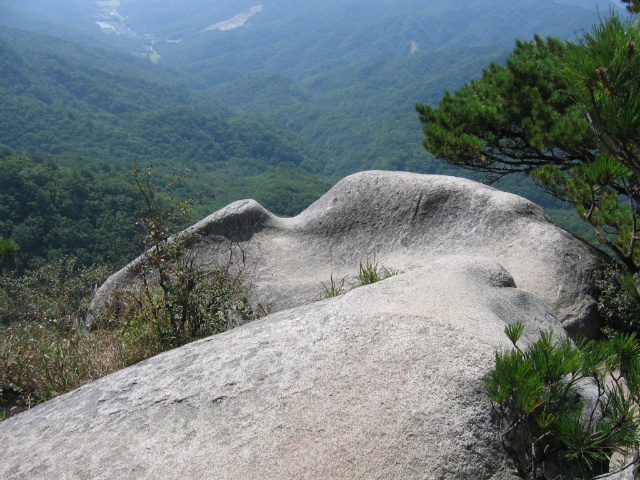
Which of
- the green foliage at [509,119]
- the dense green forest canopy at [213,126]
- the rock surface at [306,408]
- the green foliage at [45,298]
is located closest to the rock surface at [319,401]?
the rock surface at [306,408]

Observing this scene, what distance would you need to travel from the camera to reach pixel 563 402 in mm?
2490

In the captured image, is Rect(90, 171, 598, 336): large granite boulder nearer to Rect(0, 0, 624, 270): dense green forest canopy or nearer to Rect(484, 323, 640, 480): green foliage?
Rect(484, 323, 640, 480): green foliage

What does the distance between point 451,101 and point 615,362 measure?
9.01 meters

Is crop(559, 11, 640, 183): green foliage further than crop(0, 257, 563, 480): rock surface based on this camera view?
No

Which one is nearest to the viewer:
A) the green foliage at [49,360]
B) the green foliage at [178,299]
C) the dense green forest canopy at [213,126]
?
the green foliage at [49,360]

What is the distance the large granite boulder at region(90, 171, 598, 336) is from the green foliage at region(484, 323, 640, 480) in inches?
129

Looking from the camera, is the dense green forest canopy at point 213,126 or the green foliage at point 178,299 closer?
the green foliage at point 178,299

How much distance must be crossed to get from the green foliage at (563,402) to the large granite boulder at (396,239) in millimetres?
3265

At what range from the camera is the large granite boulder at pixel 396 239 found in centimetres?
602

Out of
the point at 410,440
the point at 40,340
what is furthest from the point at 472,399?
the point at 40,340

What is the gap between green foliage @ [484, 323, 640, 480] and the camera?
7.70 feet

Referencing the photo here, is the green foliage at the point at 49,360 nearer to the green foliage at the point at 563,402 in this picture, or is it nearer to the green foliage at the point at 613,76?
the green foliage at the point at 563,402

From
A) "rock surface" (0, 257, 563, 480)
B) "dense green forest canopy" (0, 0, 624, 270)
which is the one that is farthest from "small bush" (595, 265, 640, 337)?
"dense green forest canopy" (0, 0, 624, 270)

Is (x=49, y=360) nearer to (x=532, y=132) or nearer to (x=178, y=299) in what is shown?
(x=178, y=299)
